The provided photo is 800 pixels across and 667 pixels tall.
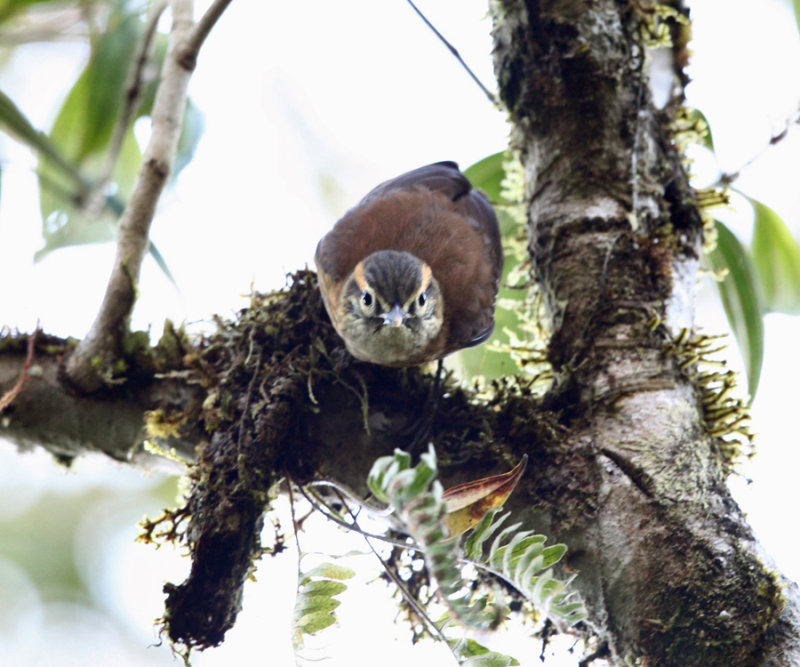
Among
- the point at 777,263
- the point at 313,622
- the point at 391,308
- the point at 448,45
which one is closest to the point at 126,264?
the point at 391,308

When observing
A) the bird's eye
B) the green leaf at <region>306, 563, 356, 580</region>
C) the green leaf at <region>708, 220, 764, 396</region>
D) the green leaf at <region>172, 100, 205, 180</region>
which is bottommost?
the green leaf at <region>306, 563, 356, 580</region>

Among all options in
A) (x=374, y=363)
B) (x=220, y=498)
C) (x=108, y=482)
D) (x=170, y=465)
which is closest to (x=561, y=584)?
(x=220, y=498)

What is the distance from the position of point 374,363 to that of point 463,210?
3.79ft

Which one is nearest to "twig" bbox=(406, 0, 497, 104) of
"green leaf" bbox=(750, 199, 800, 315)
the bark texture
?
the bark texture

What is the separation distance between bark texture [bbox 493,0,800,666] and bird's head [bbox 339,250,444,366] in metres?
0.49

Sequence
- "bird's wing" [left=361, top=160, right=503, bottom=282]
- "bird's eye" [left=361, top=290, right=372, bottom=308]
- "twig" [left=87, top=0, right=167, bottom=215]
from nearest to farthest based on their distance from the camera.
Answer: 1. "twig" [left=87, top=0, right=167, bottom=215]
2. "bird's eye" [left=361, top=290, right=372, bottom=308]
3. "bird's wing" [left=361, top=160, right=503, bottom=282]

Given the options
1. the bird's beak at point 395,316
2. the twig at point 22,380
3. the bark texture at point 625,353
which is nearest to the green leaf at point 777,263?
the bark texture at point 625,353

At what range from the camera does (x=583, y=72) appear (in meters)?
2.99

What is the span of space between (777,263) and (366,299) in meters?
2.15

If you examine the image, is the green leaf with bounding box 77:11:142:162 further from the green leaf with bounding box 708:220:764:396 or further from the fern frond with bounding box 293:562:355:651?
the green leaf with bounding box 708:220:764:396

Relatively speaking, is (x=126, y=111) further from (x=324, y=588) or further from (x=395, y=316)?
(x=324, y=588)

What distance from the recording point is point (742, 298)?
133 inches

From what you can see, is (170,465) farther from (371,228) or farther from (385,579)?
(371,228)

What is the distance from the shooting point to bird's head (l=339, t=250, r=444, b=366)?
9.08 ft
